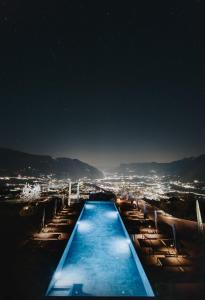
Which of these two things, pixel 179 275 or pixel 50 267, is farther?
pixel 50 267

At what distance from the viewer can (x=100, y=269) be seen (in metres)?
7.87

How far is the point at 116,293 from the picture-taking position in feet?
20.4

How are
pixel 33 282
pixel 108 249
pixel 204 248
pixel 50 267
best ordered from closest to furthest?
1. pixel 33 282
2. pixel 50 267
3. pixel 204 248
4. pixel 108 249

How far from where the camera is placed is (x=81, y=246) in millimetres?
10359

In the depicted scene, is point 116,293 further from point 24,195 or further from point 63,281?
point 24,195

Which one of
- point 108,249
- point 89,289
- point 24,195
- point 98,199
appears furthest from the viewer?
point 24,195

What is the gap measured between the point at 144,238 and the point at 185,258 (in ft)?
7.45

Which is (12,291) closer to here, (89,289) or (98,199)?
(89,289)

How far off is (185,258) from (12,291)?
469 centimetres

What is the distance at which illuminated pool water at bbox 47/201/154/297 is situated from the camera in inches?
231

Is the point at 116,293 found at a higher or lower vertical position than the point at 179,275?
lower

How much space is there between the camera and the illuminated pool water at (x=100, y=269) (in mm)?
5875

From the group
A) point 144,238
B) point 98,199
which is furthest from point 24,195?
point 144,238

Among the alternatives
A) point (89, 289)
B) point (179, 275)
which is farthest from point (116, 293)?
point (179, 275)
